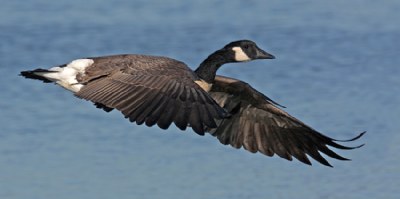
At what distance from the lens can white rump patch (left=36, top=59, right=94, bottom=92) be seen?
10.9m

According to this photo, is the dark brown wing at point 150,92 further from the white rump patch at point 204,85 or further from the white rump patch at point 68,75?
the white rump patch at point 204,85

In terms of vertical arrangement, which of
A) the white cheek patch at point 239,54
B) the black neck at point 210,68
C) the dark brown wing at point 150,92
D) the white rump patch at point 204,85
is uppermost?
the white cheek patch at point 239,54

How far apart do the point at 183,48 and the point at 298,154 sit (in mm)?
4359

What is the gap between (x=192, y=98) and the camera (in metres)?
10.2

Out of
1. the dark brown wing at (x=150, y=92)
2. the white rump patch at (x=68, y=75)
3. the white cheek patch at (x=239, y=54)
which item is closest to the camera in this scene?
the dark brown wing at (x=150, y=92)

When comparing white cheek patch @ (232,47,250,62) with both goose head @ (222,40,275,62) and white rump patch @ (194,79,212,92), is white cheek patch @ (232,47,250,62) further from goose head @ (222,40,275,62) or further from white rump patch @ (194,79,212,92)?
white rump patch @ (194,79,212,92)

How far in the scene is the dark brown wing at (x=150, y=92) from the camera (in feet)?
32.7

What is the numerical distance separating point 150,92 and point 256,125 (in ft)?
7.03

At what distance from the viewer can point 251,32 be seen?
54.9ft

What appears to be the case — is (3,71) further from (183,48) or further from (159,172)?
(159,172)

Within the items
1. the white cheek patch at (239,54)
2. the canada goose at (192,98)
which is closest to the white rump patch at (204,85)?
the canada goose at (192,98)

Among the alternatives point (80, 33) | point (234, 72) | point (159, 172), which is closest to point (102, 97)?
point (159, 172)

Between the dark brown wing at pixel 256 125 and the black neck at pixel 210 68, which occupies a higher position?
the black neck at pixel 210 68

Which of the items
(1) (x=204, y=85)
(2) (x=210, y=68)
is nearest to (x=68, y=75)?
(1) (x=204, y=85)
